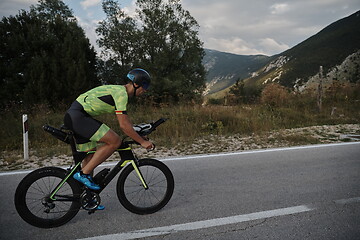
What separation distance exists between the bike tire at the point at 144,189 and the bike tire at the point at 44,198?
21.5 inches

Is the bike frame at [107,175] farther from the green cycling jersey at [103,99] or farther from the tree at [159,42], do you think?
the tree at [159,42]

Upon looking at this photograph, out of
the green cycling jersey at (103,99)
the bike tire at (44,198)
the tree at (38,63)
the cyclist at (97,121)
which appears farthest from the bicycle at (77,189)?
the tree at (38,63)

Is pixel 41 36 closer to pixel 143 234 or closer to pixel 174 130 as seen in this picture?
pixel 174 130

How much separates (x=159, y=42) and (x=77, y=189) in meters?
29.6

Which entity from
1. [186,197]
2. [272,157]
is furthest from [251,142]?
[186,197]

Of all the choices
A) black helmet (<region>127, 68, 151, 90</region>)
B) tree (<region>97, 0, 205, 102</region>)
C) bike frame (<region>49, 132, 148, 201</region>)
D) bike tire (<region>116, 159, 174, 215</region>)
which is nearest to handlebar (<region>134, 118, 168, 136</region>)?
bike frame (<region>49, 132, 148, 201</region>)

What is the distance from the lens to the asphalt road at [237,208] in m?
2.58

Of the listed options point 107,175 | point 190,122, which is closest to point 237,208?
point 107,175

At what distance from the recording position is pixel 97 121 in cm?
283

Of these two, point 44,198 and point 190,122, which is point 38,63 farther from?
point 44,198

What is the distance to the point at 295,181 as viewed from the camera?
4.02 meters

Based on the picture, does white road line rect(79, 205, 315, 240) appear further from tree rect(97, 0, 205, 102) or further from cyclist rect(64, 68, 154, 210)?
tree rect(97, 0, 205, 102)

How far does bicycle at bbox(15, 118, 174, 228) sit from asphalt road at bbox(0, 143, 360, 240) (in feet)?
0.48

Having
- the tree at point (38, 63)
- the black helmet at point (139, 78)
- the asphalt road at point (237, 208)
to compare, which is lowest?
the asphalt road at point (237, 208)
